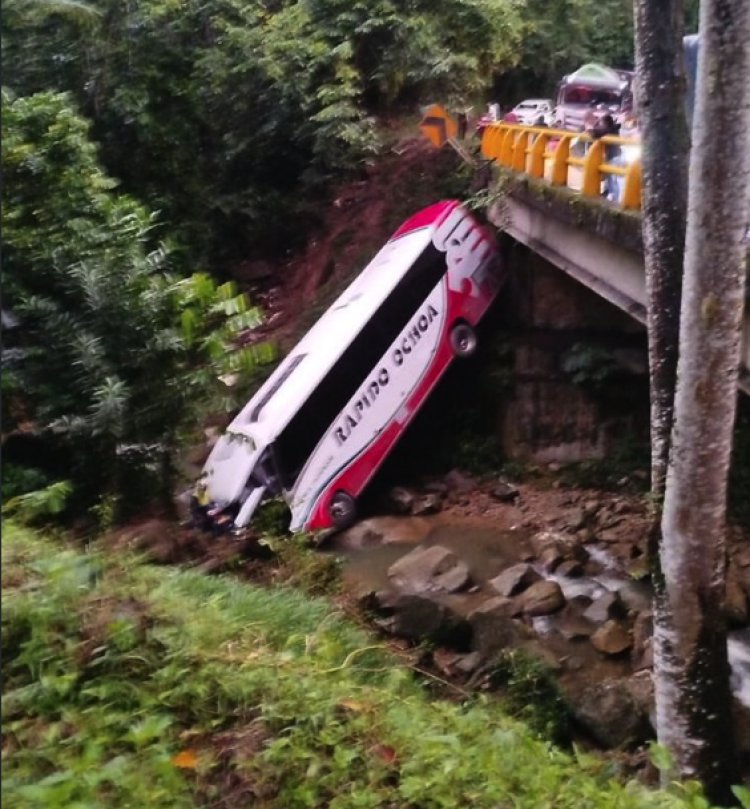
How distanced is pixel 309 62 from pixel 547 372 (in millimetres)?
6855

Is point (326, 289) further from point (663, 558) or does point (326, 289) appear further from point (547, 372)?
point (663, 558)

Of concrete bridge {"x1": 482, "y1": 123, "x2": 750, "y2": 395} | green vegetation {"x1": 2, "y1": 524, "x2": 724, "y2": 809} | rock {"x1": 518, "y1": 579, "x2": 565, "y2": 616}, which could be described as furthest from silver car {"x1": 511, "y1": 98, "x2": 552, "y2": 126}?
green vegetation {"x1": 2, "y1": 524, "x2": 724, "y2": 809}

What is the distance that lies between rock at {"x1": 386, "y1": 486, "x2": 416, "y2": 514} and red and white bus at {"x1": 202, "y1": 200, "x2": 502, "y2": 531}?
834 mm

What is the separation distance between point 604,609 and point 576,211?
4150 millimetres

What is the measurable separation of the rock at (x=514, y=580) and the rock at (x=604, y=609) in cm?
86

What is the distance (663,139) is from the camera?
543 cm

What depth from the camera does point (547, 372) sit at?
41.8 feet

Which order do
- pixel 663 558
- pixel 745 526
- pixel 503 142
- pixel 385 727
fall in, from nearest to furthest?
pixel 385 727, pixel 663 558, pixel 745 526, pixel 503 142

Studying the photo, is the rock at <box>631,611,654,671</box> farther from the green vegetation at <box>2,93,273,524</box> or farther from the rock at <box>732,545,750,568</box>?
the green vegetation at <box>2,93,273,524</box>

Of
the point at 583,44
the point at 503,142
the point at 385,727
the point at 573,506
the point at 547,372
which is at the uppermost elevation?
the point at 583,44

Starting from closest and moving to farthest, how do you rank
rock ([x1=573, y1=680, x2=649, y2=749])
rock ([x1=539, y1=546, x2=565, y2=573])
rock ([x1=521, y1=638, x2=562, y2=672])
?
rock ([x1=573, y1=680, x2=649, y2=749]) < rock ([x1=521, y1=638, x2=562, y2=672]) < rock ([x1=539, y1=546, x2=565, y2=573])

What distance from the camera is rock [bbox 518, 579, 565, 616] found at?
347 inches

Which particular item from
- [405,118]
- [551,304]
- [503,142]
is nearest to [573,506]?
[551,304]

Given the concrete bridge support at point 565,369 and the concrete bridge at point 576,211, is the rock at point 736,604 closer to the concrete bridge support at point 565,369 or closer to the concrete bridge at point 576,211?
the concrete bridge at point 576,211
